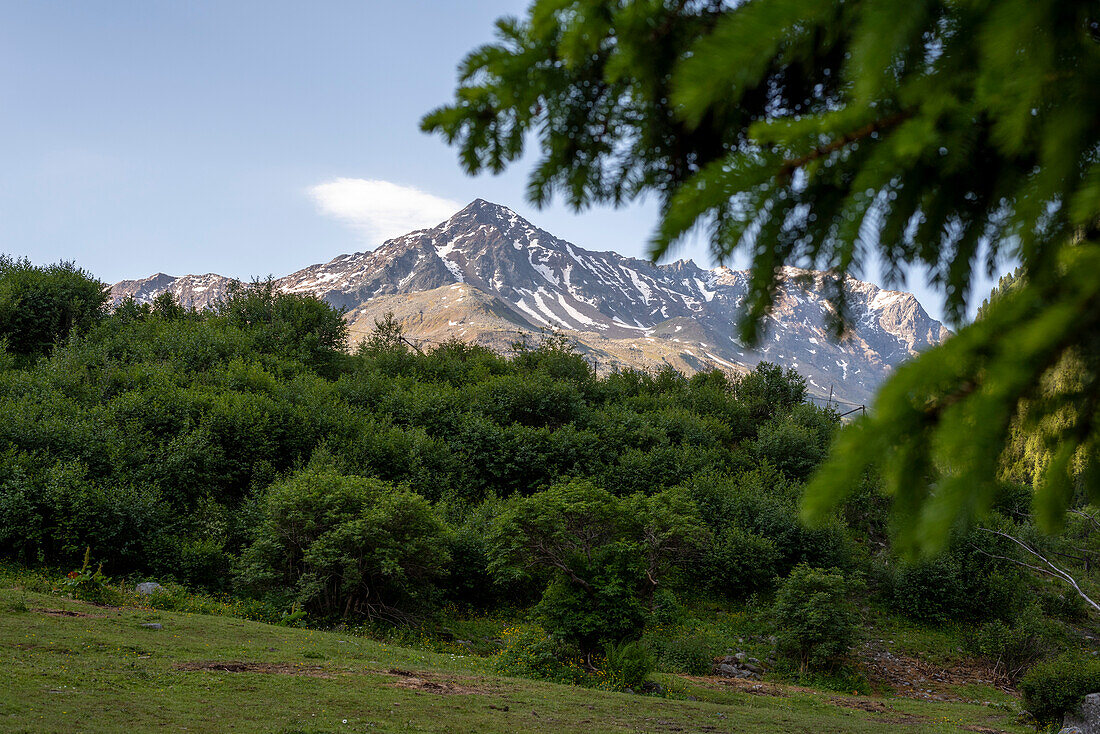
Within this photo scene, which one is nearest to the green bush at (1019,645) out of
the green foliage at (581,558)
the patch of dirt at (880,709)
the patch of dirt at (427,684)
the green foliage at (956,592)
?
the green foliage at (956,592)

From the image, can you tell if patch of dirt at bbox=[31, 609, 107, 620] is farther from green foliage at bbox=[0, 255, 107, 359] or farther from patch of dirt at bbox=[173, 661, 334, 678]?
green foliage at bbox=[0, 255, 107, 359]

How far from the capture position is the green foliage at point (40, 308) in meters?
30.3

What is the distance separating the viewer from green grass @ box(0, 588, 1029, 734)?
6332 mm

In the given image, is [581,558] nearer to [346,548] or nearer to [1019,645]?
[346,548]

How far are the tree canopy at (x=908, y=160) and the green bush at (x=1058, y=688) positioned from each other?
1443 cm

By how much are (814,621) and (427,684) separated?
1124 cm

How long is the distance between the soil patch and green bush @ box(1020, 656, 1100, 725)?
11214 mm

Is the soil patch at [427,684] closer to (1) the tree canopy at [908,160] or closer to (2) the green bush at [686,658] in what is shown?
(2) the green bush at [686,658]

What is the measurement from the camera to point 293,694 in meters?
7.81

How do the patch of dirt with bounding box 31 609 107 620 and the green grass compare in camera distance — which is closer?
the green grass

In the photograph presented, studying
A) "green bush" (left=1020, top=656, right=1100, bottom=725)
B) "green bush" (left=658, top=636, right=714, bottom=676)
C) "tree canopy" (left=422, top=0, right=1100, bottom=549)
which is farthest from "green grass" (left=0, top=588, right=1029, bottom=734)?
"tree canopy" (left=422, top=0, right=1100, bottom=549)

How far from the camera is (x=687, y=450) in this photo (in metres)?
27.7

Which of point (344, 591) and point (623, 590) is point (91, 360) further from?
point (623, 590)

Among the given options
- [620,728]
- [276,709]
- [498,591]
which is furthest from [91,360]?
[620,728]
